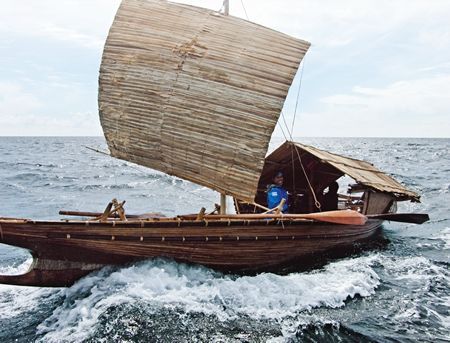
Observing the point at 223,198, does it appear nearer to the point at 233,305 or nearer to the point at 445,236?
the point at 233,305

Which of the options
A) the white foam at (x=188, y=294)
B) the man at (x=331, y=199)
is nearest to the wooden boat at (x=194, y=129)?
the white foam at (x=188, y=294)

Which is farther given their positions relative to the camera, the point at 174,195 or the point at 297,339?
the point at 174,195

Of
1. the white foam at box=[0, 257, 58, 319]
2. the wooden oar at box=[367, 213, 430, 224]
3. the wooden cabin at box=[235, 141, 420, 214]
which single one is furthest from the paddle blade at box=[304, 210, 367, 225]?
the white foam at box=[0, 257, 58, 319]

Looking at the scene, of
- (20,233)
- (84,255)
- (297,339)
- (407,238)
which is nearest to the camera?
(297,339)

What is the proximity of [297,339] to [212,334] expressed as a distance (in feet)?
4.80

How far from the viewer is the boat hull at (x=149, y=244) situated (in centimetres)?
743

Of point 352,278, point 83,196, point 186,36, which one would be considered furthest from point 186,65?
point 83,196

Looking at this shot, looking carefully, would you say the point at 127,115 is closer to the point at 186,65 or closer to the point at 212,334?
the point at 186,65

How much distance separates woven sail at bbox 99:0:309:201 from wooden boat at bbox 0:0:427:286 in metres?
0.02

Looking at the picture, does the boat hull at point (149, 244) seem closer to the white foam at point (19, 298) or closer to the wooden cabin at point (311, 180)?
the white foam at point (19, 298)

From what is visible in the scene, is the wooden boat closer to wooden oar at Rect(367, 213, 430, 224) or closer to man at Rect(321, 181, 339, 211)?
wooden oar at Rect(367, 213, 430, 224)

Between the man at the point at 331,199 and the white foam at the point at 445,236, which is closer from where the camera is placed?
the white foam at the point at 445,236

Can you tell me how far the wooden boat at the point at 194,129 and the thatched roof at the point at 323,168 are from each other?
120 inches

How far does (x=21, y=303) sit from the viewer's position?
8086 mm
